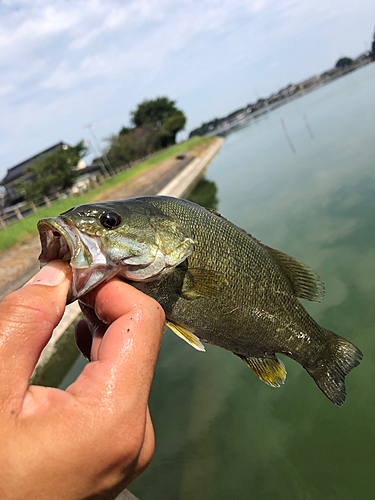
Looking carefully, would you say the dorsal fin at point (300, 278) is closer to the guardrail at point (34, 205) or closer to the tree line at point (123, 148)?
→ the guardrail at point (34, 205)

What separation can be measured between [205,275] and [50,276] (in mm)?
1093

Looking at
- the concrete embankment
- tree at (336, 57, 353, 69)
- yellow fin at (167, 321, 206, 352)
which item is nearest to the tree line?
the concrete embankment

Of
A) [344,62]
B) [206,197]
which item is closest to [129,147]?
[206,197]

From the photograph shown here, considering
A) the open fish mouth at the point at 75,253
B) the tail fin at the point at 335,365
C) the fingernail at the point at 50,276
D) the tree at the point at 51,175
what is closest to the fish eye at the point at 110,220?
the open fish mouth at the point at 75,253

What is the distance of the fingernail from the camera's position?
4.81 feet

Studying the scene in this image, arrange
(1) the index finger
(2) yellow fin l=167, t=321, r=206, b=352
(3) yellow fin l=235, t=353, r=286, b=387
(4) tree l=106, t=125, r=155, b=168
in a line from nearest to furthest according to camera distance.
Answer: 1. (1) the index finger
2. (2) yellow fin l=167, t=321, r=206, b=352
3. (3) yellow fin l=235, t=353, r=286, b=387
4. (4) tree l=106, t=125, r=155, b=168

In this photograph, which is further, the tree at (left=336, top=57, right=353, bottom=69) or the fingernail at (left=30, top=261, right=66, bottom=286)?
the tree at (left=336, top=57, right=353, bottom=69)

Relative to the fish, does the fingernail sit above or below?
above

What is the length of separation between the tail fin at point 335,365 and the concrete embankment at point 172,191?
587cm

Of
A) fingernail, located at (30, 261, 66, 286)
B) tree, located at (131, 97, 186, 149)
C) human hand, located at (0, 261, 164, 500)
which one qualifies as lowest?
human hand, located at (0, 261, 164, 500)

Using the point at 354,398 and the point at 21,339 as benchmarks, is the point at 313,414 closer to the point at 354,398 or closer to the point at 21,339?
the point at 354,398

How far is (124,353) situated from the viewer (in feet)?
4.33

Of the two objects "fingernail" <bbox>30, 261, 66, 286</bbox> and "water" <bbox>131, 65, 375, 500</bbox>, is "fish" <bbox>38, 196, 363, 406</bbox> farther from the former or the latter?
"water" <bbox>131, 65, 375, 500</bbox>

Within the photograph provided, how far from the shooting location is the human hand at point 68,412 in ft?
3.36
